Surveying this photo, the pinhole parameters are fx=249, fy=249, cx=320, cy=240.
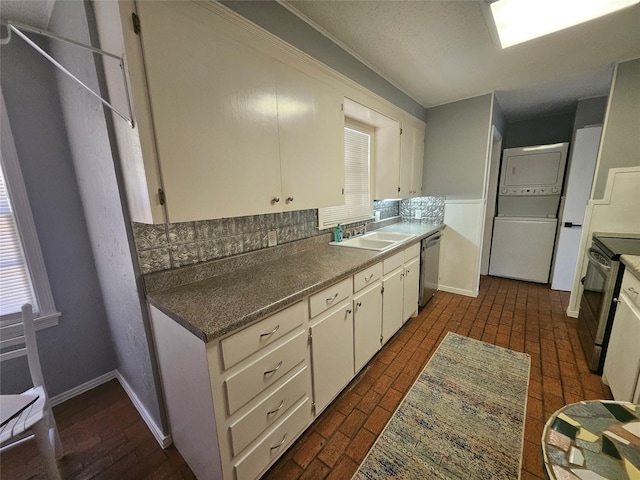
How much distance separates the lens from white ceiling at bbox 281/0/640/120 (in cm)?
152

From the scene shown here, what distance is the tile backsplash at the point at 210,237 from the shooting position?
1275 mm

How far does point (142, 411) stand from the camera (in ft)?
5.34

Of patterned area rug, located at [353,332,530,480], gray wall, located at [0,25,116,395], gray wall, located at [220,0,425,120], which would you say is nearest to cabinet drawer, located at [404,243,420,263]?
patterned area rug, located at [353,332,530,480]

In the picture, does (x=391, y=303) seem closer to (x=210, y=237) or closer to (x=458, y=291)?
(x=210, y=237)

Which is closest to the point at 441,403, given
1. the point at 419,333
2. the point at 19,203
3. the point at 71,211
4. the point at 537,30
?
the point at 419,333

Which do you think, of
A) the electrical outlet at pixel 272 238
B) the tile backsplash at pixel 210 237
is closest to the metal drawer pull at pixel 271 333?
the tile backsplash at pixel 210 237

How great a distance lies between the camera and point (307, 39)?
1566 millimetres

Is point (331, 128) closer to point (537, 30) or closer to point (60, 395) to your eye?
point (537, 30)

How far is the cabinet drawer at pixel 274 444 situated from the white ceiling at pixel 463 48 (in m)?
2.29

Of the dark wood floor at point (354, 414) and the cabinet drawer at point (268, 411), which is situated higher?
the cabinet drawer at point (268, 411)

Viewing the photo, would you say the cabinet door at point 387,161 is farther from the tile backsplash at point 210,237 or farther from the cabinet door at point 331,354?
the cabinet door at point 331,354

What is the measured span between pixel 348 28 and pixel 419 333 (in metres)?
2.63

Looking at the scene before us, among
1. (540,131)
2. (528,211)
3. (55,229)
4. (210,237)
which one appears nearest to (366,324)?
(210,237)

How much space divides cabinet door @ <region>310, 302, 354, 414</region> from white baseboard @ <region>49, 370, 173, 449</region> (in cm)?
91
